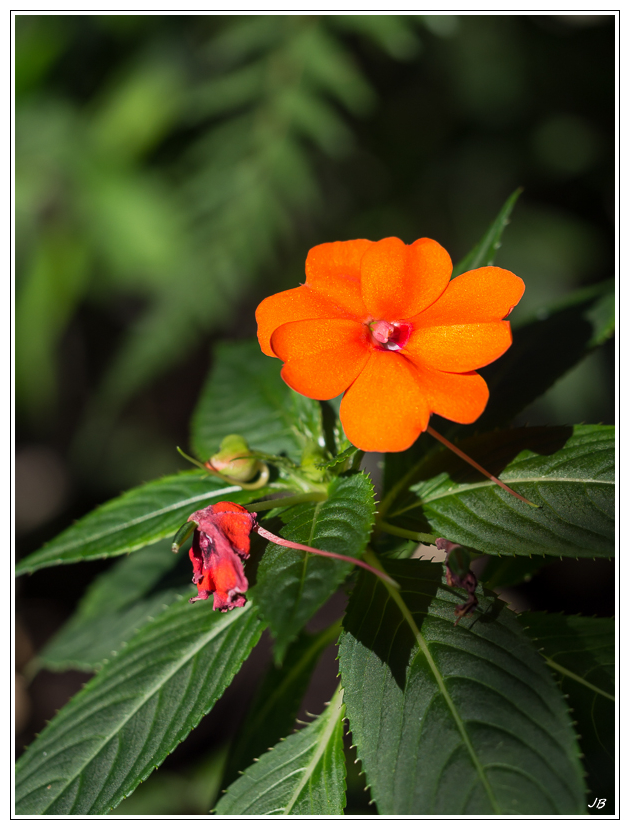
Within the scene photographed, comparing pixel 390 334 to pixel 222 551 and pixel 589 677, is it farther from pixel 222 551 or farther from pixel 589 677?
pixel 589 677

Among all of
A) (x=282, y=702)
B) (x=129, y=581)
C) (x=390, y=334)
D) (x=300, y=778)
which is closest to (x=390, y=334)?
(x=390, y=334)

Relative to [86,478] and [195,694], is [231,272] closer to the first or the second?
[86,478]

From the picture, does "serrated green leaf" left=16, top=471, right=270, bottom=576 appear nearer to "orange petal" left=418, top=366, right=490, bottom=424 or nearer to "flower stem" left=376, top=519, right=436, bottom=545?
"flower stem" left=376, top=519, right=436, bottom=545

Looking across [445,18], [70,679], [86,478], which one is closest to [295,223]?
[445,18]

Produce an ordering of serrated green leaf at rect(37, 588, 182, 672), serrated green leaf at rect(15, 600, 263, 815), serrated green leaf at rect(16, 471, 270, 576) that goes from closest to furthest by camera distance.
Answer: serrated green leaf at rect(15, 600, 263, 815) < serrated green leaf at rect(16, 471, 270, 576) < serrated green leaf at rect(37, 588, 182, 672)

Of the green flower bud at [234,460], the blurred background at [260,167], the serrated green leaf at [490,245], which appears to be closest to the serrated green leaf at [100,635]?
the green flower bud at [234,460]

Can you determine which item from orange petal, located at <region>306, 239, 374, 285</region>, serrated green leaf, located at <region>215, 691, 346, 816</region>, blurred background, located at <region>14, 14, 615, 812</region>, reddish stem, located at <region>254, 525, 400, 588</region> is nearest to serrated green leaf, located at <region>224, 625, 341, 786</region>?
serrated green leaf, located at <region>215, 691, 346, 816</region>

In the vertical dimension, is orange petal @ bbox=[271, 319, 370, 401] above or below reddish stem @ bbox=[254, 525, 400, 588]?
above
